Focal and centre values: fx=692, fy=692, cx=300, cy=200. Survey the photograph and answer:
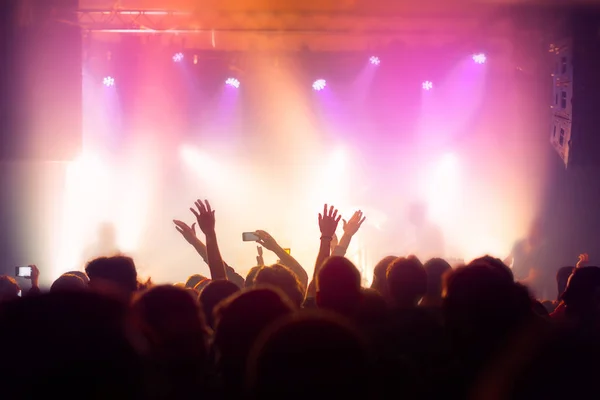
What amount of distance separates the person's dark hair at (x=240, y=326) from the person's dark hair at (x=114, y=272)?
1.43m

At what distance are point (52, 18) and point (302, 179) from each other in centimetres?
779

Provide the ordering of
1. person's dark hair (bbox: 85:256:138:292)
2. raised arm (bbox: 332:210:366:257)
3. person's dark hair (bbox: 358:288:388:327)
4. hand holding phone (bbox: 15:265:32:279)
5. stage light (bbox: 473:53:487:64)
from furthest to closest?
stage light (bbox: 473:53:487:64), hand holding phone (bbox: 15:265:32:279), raised arm (bbox: 332:210:366:257), person's dark hair (bbox: 85:256:138:292), person's dark hair (bbox: 358:288:388:327)

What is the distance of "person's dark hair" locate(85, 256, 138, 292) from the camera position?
3465mm

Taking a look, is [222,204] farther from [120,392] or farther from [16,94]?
[120,392]

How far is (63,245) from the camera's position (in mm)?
11344

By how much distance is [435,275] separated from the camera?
427cm

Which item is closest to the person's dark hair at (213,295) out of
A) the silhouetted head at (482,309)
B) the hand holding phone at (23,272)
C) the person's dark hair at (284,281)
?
the person's dark hair at (284,281)

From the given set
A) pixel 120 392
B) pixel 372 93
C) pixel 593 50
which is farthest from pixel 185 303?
pixel 372 93

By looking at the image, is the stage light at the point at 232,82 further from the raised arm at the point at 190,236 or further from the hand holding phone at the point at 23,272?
the raised arm at the point at 190,236

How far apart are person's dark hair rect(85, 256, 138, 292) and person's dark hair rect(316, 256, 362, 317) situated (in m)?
1.08

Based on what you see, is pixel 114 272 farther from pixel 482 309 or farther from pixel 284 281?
pixel 482 309

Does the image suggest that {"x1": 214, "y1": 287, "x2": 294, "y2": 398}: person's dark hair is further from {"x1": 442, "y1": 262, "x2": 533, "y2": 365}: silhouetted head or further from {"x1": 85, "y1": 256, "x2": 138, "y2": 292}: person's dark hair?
{"x1": 85, "y1": 256, "x2": 138, "y2": 292}: person's dark hair


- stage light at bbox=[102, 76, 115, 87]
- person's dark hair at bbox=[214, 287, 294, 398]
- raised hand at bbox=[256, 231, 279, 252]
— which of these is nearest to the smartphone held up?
raised hand at bbox=[256, 231, 279, 252]

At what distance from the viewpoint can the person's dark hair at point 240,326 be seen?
6.84ft
